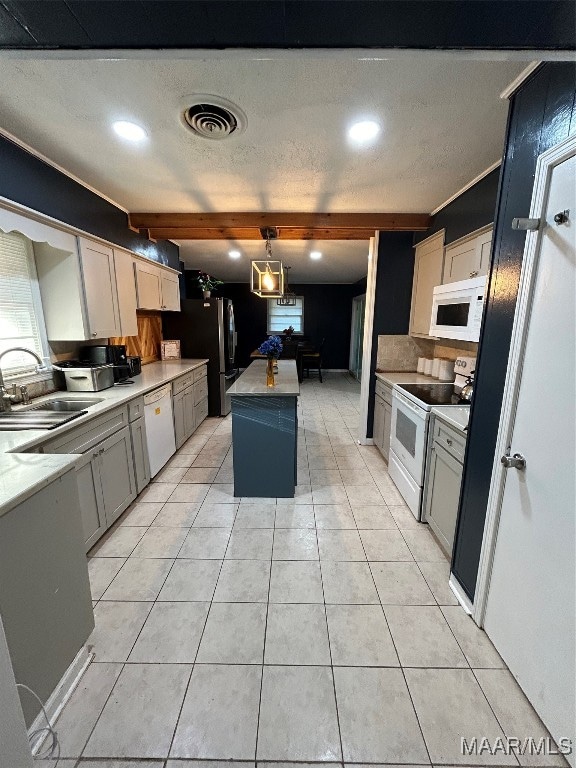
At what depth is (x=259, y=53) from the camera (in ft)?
2.13

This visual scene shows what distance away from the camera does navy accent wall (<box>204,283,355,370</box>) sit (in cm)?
852

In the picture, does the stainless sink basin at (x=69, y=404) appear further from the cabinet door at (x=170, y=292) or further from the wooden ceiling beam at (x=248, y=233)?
the wooden ceiling beam at (x=248, y=233)

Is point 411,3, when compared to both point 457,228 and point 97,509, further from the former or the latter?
point 97,509

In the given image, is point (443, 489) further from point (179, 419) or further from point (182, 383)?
point (182, 383)

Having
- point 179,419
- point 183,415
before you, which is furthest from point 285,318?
point 179,419

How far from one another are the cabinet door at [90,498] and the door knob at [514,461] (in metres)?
2.29

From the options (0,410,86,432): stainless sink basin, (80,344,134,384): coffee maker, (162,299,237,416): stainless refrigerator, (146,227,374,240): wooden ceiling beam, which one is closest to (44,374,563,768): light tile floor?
(0,410,86,432): stainless sink basin

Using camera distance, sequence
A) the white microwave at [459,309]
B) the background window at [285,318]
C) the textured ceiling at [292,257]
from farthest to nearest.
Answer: the background window at [285,318]
the textured ceiling at [292,257]
the white microwave at [459,309]

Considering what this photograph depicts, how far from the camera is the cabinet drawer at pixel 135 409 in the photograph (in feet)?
8.00

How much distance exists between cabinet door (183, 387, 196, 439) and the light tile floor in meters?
1.38

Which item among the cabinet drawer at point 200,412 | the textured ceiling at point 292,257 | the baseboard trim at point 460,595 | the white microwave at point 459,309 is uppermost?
the textured ceiling at point 292,257

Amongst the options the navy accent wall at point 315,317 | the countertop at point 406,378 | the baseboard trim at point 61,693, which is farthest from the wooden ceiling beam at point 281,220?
the navy accent wall at point 315,317

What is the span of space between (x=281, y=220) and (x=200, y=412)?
8.89 ft

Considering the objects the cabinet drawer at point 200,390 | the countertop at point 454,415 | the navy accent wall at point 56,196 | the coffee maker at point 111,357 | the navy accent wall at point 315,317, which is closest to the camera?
the countertop at point 454,415
